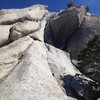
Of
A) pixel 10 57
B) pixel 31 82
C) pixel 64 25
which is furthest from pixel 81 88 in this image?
pixel 64 25

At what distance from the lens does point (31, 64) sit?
2816 cm

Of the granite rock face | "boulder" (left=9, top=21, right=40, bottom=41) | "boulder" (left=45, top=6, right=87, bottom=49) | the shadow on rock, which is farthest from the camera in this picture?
"boulder" (left=45, top=6, right=87, bottom=49)

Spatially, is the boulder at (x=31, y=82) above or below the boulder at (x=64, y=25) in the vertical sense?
below

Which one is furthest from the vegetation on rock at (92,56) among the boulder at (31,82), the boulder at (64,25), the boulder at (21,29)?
the boulder at (64,25)

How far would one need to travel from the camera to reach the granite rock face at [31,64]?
982 inches

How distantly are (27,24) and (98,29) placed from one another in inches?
477

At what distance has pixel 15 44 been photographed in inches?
1260

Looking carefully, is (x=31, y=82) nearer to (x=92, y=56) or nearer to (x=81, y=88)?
(x=81, y=88)

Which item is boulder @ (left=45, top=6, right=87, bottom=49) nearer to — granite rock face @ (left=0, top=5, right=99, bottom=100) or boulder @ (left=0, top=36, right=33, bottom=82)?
granite rock face @ (left=0, top=5, right=99, bottom=100)

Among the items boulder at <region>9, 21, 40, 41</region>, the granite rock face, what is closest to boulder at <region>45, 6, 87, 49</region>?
the granite rock face

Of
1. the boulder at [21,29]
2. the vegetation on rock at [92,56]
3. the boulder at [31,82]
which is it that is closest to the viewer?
the boulder at [31,82]

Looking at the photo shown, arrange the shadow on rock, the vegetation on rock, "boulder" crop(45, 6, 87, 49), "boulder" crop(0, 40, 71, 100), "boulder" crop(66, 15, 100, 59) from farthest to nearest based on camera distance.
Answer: "boulder" crop(45, 6, 87, 49) < "boulder" crop(66, 15, 100, 59) < the vegetation on rock < the shadow on rock < "boulder" crop(0, 40, 71, 100)

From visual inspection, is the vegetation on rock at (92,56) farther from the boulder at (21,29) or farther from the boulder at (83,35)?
the boulder at (83,35)

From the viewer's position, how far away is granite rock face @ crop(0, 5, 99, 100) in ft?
81.8
